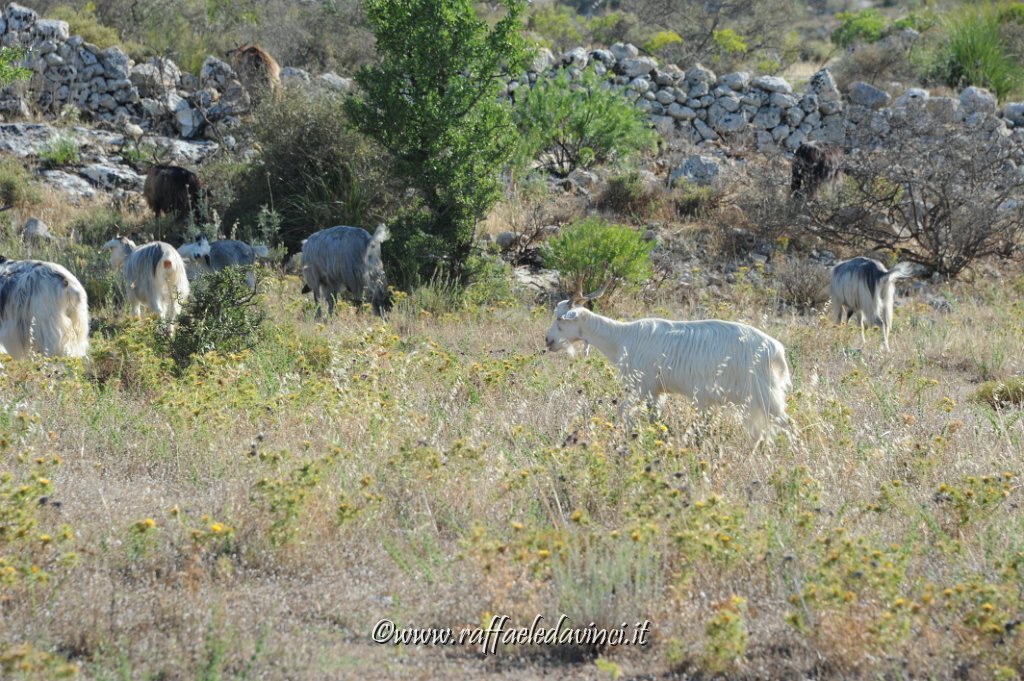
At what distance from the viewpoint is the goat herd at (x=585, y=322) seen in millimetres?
6191

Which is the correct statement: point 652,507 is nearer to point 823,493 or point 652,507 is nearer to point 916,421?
point 823,493

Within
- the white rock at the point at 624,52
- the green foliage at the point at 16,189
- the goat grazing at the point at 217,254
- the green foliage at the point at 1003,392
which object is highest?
the white rock at the point at 624,52

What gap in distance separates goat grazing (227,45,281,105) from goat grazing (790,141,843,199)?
8.60m

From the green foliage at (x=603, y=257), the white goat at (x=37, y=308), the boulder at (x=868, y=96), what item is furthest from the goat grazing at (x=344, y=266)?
the boulder at (x=868, y=96)

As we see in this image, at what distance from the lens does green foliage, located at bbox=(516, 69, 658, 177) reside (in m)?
16.9

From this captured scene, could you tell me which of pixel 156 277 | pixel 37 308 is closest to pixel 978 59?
pixel 156 277

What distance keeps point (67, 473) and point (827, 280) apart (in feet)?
31.9

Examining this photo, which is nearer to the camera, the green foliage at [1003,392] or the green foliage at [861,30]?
the green foliage at [1003,392]

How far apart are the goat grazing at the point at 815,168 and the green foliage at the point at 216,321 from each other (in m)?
9.63

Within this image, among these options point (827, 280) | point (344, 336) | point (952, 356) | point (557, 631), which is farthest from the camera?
point (827, 280)

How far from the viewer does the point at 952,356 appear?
31.0 feet

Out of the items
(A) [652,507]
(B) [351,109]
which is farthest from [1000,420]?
(B) [351,109]

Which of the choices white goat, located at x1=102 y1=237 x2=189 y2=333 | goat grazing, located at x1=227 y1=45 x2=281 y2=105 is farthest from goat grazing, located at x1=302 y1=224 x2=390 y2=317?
goat grazing, located at x1=227 y1=45 x2=281 y2=105

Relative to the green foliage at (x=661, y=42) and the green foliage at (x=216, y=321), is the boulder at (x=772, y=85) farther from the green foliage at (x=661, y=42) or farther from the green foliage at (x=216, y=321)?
the green foliage at (x=216, y=321)
